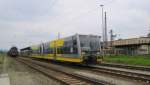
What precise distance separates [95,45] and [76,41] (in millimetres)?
1918

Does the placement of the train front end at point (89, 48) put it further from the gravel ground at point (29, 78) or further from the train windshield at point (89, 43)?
the gravel ground at point (29, 78)

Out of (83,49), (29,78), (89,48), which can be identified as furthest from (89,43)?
(29,78)

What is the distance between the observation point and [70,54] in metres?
20.5

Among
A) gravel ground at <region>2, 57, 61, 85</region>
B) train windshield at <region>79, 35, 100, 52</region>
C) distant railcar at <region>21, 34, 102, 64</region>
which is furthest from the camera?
train windshield at <region>79, 35, 100, 52</region>

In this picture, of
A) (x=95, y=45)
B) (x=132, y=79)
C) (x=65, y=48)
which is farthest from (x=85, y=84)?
(x=65, y=48)

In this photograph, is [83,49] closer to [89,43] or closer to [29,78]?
[89,43]

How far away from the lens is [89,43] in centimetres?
1969

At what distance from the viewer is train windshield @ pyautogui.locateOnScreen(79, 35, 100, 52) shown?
19167 mm

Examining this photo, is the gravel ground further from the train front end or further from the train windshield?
the train windshield

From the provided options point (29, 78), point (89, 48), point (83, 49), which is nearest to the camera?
point (29, 78)

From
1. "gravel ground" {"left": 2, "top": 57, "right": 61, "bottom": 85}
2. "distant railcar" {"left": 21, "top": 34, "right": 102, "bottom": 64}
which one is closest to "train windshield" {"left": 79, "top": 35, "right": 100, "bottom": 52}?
"distant railcar" {"left": 21, "top": 34, "right": 102, "bottom": 64}

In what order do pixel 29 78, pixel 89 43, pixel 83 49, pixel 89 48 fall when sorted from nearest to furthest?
pixel 29 78
pixel 83 49
pixel 89 48
pixel 89 43

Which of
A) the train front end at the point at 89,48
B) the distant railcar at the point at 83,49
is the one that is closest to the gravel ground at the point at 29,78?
the distant railcar at the point at 83,49

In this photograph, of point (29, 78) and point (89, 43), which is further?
point (89, 43)
